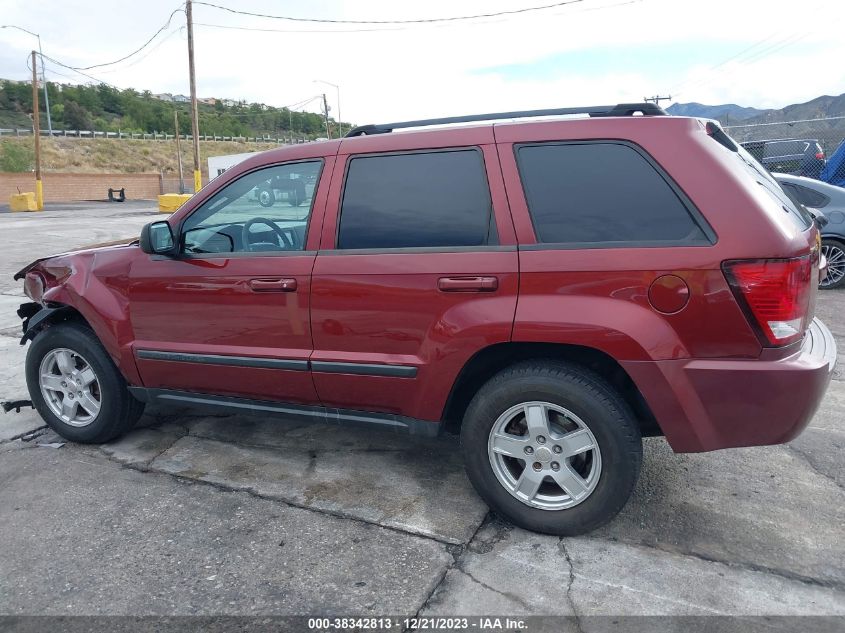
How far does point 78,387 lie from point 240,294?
57.7 inches

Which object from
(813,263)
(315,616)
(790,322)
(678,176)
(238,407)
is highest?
(678,176)

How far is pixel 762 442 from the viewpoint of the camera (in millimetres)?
2703

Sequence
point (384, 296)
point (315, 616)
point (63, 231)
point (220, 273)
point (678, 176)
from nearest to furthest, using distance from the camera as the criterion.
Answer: point (315, 616) → point (678, 176) → point (384, 296) → point (220, 273) → point (63, 231)

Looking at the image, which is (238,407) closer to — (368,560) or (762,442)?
(368,560)

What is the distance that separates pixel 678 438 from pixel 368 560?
142 cm

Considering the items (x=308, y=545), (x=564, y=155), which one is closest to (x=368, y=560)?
(x=308, y=545)

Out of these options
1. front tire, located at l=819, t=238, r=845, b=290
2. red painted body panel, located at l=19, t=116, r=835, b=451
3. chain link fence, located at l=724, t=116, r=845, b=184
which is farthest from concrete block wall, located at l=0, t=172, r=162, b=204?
front tire, located at l=819, t=238, r=845, b=290

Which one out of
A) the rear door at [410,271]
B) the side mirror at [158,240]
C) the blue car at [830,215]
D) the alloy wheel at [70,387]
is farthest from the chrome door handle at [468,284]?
the blue car at [830,215]

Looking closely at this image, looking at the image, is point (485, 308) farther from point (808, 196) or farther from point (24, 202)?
point (24, 202)

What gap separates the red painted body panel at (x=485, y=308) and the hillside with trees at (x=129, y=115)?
77.8m

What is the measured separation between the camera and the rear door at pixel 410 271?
295cm

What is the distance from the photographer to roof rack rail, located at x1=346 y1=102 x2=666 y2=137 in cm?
295

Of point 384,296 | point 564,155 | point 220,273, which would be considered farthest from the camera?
point 220,273

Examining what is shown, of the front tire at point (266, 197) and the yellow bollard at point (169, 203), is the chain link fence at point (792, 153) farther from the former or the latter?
the yellow bollard at point (169, 203)
